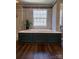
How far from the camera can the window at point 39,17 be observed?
4.50 metres

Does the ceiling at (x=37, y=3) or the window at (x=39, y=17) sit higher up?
the ceiling at (x=37, y=3)

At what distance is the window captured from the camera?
450 centimetres

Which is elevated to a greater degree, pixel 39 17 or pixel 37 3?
pixel 37 3

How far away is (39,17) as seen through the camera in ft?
15.0

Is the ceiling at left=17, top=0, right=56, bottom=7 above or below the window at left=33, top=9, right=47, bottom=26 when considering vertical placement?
above
